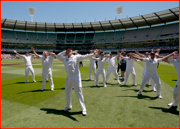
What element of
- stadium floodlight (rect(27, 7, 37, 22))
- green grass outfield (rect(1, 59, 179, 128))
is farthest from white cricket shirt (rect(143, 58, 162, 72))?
stadium floodlight (rect(27, 7, 37, 22))

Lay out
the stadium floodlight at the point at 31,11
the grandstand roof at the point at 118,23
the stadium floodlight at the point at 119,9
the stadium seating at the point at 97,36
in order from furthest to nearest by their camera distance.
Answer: the stadium floodlight at the point at 31,11 < the stadium floodlight at the point at 119,9 < the stadium seating at the point at 97,36 < the grandstand roof at the point at 118,23

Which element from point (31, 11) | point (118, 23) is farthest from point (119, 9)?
point (31, 11)

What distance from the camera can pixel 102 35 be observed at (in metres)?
70.7

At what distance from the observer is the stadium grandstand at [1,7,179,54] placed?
50.8 metres

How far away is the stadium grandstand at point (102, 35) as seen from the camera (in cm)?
5078

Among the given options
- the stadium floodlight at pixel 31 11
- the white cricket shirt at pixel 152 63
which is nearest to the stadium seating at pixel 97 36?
the stadium floodlight at pixel 31 11

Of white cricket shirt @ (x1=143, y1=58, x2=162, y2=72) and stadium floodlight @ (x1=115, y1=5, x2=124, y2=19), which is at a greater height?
stadium floodlight @ (x1=115, y1=5, x2=124, y2=19)

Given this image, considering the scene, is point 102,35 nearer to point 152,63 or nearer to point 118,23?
point 118,23

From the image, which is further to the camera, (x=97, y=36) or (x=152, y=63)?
(x=97, y=36)

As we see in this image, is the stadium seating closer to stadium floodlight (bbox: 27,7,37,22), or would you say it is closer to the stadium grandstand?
the stadium grandstand

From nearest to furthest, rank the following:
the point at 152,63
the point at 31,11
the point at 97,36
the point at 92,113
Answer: the point at 92,113 → the point at 152,63 → the point at 31,11 → the point at 97,36

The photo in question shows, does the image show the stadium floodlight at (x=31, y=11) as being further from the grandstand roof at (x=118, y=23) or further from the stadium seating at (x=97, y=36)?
the stadium seating at (x=97, y=36)

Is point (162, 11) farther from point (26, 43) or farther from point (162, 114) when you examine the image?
point (26, 43)

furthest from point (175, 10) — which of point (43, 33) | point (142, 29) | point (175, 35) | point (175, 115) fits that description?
point (43, 33)
